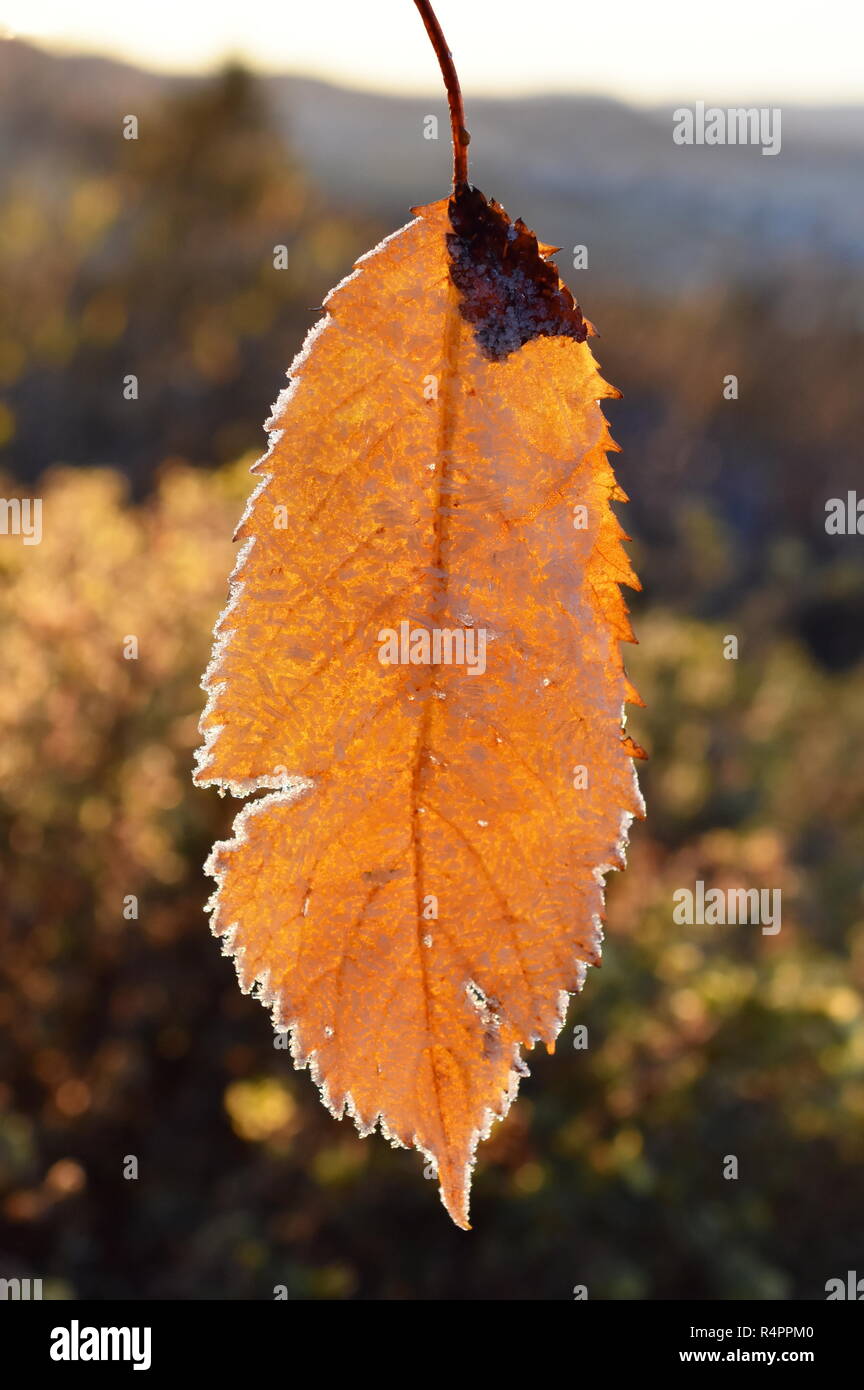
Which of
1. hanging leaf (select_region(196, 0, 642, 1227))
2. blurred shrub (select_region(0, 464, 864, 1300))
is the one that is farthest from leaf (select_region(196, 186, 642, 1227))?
blurred shrub (select_region(0, 464, 864, 1300))

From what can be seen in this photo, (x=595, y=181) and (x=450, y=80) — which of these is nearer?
(x=450, y=80)

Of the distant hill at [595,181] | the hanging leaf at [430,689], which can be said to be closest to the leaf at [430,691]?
the hanging leaf at [430,689]

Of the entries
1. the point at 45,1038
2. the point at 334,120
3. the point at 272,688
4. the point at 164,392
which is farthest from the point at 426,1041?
the point at 334,120

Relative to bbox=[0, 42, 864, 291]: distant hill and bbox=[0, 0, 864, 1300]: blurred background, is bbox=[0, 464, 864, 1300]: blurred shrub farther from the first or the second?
bbox=[0, 42, 864, 291]: distant hill

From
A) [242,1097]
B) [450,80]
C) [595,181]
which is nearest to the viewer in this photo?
[450,80]

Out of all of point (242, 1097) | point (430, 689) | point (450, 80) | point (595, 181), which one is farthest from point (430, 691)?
point (595, 181)

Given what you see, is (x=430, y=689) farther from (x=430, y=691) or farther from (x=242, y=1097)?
(x=242, y=1097)

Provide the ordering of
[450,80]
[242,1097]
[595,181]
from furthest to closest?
1. [595,181]
2. [242,1097]
3. [450,80]

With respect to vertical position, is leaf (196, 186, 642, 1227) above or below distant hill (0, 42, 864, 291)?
below
